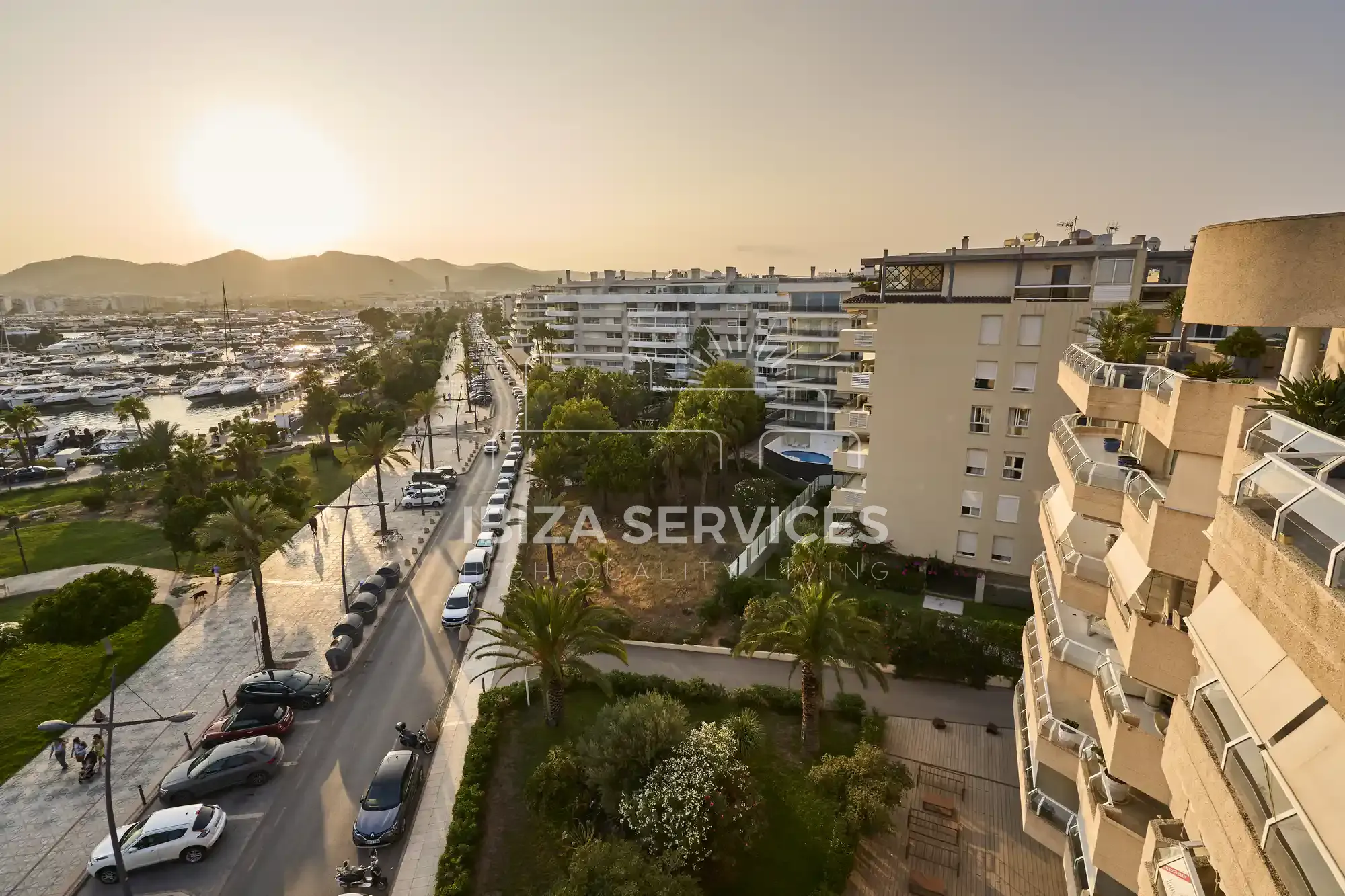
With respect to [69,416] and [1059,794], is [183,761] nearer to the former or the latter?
[1059,794]

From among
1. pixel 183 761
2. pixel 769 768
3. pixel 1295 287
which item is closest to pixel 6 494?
pixel 183 761

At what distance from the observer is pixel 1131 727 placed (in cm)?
946

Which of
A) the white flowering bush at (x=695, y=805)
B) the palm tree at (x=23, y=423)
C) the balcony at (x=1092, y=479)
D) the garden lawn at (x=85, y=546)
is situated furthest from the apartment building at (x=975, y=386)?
the palm tree at (x=23, y=423)

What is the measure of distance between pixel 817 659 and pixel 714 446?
21.6m

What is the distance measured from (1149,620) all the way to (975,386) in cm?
1838

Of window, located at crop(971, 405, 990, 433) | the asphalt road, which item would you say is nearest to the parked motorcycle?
the asphalt road

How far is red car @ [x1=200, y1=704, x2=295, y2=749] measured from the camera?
63.4ft

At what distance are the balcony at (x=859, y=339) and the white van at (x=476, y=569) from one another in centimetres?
2079

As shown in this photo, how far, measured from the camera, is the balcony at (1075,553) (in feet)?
39.9

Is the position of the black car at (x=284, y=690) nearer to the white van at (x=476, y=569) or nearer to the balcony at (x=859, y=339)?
the white van at (x=476, y=569)

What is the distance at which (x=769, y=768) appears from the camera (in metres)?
17.8

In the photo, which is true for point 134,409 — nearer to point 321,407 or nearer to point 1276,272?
point 321,407

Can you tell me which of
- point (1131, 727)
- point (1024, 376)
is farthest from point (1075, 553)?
point (1024, 376)

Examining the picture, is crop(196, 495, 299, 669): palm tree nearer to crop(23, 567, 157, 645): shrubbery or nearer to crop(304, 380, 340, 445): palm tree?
crop(23, 567, 157, 645): shrubbery
